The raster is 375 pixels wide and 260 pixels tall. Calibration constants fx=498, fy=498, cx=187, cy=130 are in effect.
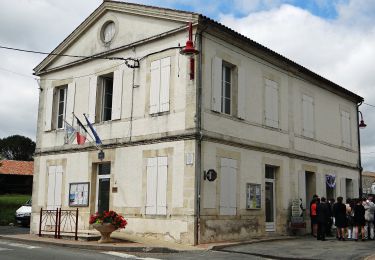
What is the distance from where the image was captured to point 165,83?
50.1 feet

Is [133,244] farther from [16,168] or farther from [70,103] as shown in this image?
[16,168]

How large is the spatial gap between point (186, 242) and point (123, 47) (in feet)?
22.9

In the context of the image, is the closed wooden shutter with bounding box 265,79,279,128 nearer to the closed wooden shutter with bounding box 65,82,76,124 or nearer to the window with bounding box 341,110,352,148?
the window with bounding box 341,110,352,148

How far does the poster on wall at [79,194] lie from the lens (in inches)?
671

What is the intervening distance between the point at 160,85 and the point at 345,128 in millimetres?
10927

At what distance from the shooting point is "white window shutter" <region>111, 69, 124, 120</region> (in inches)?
654

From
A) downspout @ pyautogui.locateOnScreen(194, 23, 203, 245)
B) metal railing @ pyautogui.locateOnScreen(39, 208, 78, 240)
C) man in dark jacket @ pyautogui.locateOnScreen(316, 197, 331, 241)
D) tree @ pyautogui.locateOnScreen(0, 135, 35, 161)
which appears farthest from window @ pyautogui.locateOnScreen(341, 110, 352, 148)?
tree @ pyautogui.locateOnScreen(0, 135, 35, 161)

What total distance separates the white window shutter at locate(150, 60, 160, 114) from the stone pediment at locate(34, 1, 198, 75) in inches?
42.3

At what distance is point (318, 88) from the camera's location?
68.1 ft

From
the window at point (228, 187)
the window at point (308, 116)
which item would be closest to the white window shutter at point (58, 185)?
the window at point (228, 187)

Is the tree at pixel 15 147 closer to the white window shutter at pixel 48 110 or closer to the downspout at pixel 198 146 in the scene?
the white window shutter at pixel 48 110

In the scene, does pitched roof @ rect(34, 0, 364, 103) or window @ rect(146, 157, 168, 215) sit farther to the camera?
pitched roof @ rect(34, 0, 364, 103)

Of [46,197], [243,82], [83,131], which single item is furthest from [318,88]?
[46,197]

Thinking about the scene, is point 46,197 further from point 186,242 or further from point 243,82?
point 243,82
